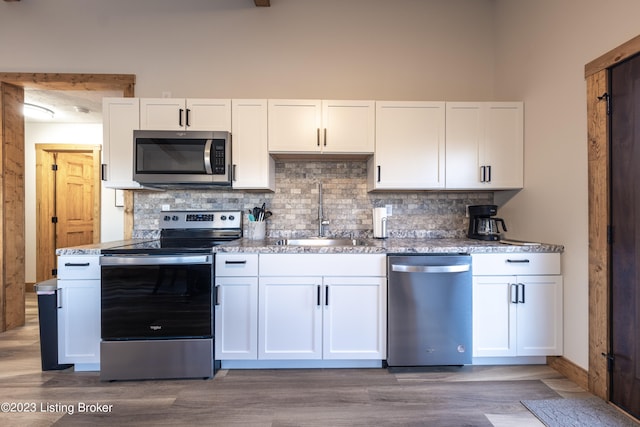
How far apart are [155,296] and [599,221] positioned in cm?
291

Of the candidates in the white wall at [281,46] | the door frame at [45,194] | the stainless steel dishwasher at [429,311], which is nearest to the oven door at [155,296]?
the stainless steel dishwasher at [429,311]

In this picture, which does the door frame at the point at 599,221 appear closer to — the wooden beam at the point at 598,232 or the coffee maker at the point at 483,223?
the wooden beam at the point at 598,232

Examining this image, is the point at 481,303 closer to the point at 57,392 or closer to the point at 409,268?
the point at 409,268

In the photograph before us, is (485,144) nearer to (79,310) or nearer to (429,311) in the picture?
(429,311)

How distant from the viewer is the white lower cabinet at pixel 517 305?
7.26 ft

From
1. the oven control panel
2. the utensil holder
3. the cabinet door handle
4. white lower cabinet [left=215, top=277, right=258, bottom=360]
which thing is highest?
the oven control panel

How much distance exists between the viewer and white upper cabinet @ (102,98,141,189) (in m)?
2.54

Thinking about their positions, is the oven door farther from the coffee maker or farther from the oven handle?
the coffee maker

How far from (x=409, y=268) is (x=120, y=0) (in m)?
3.59

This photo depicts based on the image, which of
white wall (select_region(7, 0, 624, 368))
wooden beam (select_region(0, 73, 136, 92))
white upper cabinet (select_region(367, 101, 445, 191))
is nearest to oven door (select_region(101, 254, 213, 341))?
white upper cabinet (select_region(367, 101, 445, 191))

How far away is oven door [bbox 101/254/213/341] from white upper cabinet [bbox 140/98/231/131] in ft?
3.69

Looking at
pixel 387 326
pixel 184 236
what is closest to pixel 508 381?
pixel 387 326

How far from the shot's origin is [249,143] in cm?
255

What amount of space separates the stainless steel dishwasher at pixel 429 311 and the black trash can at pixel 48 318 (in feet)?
7.83
